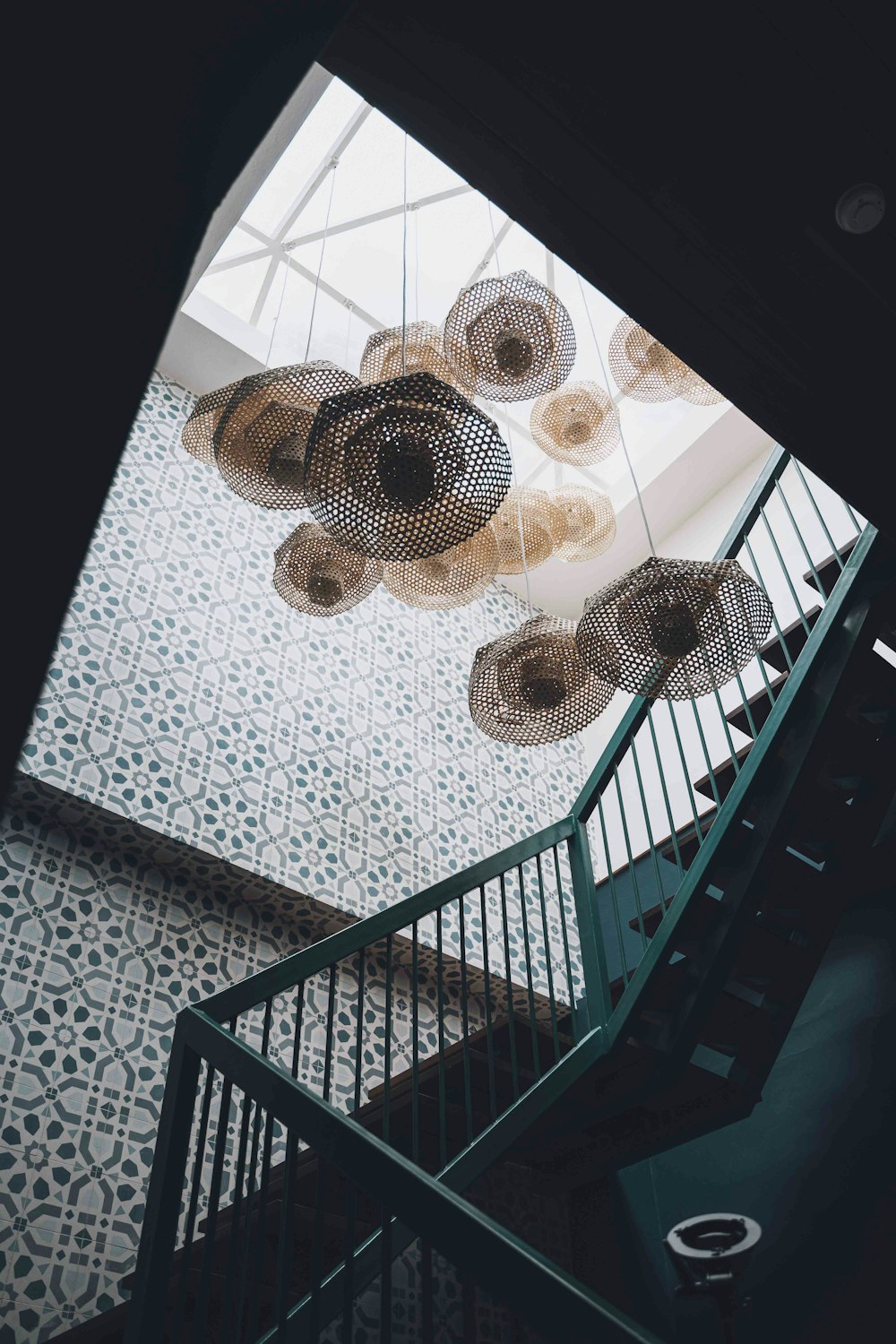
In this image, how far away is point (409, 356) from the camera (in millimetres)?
4816

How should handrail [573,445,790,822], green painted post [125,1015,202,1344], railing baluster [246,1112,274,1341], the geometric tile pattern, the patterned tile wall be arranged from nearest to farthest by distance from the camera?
1. railing baluster [246,1112,274,1341]
2. green painted post [125,1015,202,1344]
3. the geometric tile pattern
4. handrail [573,445,790,822]
5. the patterned tile wall

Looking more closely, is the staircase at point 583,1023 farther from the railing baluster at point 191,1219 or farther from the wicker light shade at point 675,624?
the wicker light shade at point 675,624

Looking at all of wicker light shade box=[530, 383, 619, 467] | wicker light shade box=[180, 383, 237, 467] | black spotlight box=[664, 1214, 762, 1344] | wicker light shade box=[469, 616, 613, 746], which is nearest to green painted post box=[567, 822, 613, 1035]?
black spotlight box=[664, 1214, 762, 1344]

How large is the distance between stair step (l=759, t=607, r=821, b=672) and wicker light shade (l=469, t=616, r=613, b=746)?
1009 mm

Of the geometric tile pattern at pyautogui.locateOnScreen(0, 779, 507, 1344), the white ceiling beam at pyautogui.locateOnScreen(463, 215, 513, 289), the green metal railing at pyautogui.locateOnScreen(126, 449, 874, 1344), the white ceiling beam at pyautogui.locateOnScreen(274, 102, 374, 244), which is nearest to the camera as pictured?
the green metal railing at pyautogui.locateOnScreen(126, 449, 874, 1344)

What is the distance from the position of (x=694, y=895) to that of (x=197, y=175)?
4.00 metres

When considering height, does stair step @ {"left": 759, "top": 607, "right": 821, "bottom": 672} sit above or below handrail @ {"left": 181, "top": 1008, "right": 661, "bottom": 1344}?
above

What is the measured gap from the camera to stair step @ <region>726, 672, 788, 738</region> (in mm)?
4801

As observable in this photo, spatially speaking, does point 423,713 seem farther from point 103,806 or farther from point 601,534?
point 103,806

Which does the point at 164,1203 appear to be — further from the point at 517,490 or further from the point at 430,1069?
the point at 517,490

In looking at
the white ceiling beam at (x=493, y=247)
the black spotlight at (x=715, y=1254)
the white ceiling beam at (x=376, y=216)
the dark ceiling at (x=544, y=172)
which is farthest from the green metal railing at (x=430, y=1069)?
the white ceiling beam at (x=376, y=216)

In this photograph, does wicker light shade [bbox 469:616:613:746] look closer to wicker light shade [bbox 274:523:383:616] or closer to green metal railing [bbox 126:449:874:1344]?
green metal railing [bbox 126:449:874:1344]

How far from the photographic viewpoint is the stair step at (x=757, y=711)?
480 centimetres

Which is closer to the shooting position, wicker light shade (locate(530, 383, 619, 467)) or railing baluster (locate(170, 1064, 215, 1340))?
railing baluster (locate(170, 1064, 215, 1340))
